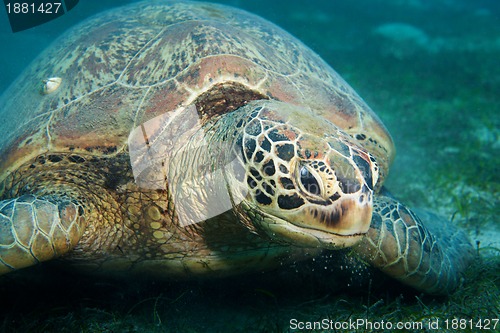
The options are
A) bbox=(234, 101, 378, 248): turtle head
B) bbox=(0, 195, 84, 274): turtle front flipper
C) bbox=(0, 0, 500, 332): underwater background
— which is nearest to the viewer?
bbox=(234, 101, 378, 248): turtle head

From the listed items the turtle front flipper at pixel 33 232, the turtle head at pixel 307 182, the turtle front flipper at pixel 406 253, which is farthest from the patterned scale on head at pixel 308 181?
the turtle front flipper at pixel 33 232

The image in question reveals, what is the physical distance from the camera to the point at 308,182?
153 cm

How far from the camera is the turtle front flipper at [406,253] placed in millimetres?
2396

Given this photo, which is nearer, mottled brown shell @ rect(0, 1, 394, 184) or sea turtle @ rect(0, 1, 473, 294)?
sea turtle @ rect(0, 1, 473, 294)

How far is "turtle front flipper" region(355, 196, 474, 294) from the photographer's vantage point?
240cm

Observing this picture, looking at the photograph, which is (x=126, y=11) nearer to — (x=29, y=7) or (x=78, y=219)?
(x=78, y=219)

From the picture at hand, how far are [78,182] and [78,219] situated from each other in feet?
1.23

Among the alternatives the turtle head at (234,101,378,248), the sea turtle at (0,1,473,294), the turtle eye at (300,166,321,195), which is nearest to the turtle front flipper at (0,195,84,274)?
the sea turtle at (0,1,473,294)

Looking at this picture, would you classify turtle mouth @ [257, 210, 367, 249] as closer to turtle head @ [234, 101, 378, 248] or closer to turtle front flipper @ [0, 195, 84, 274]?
turtle head @ [234, 101, 378, 248]

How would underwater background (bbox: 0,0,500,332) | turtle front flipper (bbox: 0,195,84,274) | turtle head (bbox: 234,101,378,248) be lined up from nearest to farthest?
turtle head (bbox: 234,101,378,248) → turtle front flipper (bbox: 0,195,84,274) → underwater background (bbox: 0,0,500,332)

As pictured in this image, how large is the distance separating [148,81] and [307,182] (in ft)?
5.33

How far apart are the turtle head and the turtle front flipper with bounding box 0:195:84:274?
1.18 meters

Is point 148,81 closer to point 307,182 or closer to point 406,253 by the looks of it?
point 307,182

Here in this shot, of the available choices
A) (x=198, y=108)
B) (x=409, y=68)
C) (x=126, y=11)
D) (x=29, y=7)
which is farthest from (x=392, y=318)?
(x=29, y=7)
